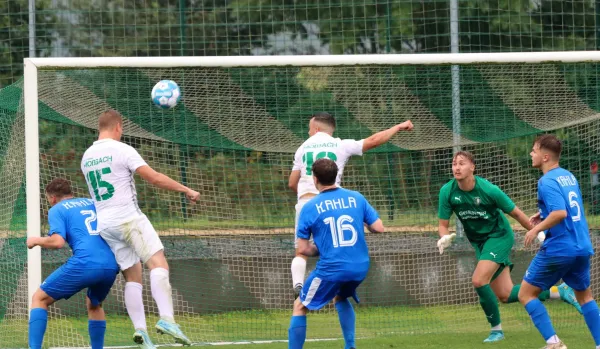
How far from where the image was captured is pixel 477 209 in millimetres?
9672

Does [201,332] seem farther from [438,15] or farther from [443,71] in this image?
[438,15]

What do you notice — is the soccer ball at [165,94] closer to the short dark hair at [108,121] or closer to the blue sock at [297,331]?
the short dark hair at [108,121]

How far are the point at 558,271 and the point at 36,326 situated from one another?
427 cm

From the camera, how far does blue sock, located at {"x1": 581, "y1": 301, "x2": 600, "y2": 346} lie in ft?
27.3

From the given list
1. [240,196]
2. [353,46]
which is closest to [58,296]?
[240,196]

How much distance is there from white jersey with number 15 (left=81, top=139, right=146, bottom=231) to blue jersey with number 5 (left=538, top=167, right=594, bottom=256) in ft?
10.7

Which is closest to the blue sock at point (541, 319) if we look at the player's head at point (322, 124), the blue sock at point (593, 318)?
the blue sock at point (593, 318)

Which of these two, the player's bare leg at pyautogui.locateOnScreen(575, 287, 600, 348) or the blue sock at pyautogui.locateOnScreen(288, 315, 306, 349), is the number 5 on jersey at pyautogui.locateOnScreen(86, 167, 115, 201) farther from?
the player's bare leg at pyautogui.locateOnScreen(575, 287, 600, 348)

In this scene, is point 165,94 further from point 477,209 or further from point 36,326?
point 477,209

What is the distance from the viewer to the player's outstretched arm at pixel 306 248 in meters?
7.96

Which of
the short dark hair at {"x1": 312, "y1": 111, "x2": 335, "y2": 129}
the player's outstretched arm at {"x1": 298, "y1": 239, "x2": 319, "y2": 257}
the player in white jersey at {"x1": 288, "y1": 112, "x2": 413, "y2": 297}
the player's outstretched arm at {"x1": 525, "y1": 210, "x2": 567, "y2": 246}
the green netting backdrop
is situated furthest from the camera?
the green netting backdrop

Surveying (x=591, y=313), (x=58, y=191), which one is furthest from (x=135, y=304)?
(x=591, y=313)

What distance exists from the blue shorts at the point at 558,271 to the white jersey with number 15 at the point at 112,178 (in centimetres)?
329

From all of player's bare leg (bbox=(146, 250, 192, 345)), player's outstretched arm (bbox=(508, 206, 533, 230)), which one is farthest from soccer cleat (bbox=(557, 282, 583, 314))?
player's bare leg (bbox=(146, 250, 192, 345))
